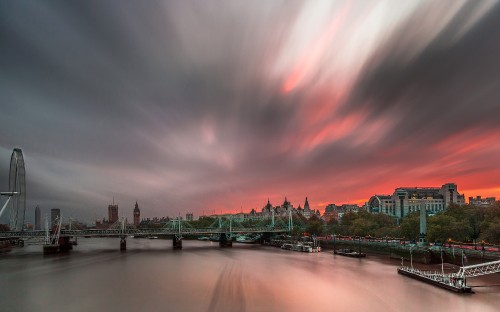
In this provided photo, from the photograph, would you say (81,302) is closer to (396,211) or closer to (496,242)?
(496,242)

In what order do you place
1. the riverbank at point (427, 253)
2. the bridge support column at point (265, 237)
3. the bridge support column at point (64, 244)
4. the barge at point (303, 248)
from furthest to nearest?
1. the bridge support column at point (265, 237)
2. the bridge support column at point (64, 244)
3. the barge at point (303, 248)
4. the riverbank at point (427, 253)

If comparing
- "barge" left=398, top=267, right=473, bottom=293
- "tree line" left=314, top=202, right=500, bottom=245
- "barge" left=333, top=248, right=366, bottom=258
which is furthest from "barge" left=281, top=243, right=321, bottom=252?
"barge" left=398, top=267, right=473, bottom=293

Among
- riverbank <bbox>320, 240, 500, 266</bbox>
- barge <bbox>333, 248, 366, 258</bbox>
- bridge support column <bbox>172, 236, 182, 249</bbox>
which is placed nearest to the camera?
riverbank <bbox>320, 240, 500, 266</bbox>

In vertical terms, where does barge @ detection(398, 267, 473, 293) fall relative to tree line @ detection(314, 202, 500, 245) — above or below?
below

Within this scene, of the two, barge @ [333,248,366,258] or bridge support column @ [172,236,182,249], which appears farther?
bridge support column @ [172,236,182,249]

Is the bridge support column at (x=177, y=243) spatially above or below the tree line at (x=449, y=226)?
below

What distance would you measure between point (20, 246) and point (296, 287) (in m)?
125

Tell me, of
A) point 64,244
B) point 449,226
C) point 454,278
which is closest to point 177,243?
point 64,244

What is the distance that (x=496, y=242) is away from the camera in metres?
60.1

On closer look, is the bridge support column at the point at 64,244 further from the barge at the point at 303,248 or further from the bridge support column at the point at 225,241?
the barge at the point at 303,248

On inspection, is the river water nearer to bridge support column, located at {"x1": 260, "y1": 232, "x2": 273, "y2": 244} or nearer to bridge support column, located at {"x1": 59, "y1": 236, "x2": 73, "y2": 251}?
bridge support column, located at {"x1": 59, "y1": 236, "x2": 73, "y2": 251}

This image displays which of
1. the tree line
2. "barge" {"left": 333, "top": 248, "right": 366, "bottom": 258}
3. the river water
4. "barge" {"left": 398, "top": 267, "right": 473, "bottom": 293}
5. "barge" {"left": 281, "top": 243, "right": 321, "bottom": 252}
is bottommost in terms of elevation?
"barge" {"left": 281, "top": 243, "right": 321, "bottom": 252}

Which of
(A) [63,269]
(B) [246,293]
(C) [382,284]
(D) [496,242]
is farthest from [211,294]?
(D) [496,242]

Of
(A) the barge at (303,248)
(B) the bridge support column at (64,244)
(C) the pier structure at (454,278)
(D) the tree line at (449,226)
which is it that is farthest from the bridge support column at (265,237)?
(C) the pier structure at (454,278)
